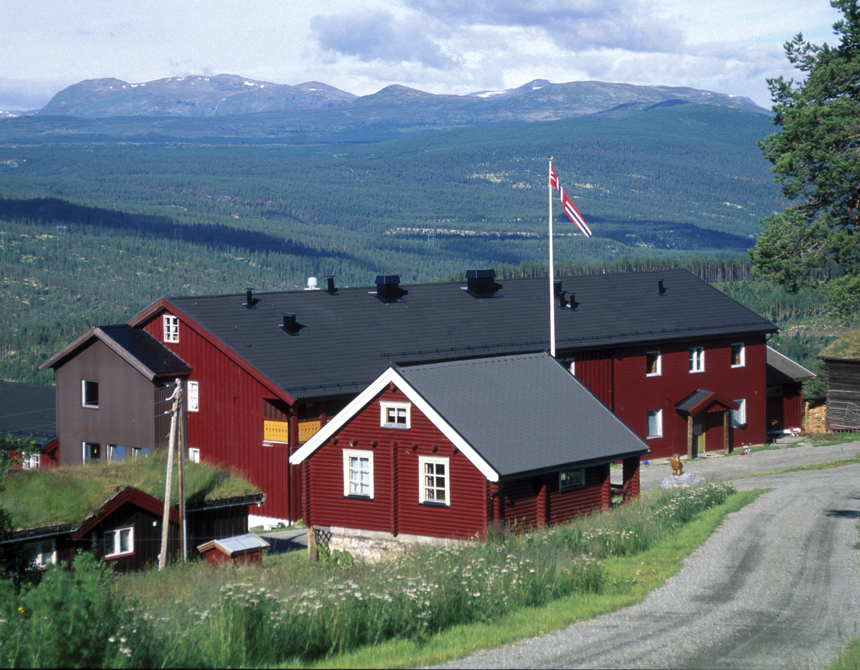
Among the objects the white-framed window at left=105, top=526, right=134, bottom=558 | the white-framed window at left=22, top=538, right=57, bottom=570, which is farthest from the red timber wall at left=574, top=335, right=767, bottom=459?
the white-framed window at left=22, top=538, right=57, bottom=570

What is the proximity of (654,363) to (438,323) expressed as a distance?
11013 millimetres

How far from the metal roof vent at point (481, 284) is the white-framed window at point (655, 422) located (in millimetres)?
8997

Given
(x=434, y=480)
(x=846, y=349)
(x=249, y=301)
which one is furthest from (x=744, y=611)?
(x=846, y=349)

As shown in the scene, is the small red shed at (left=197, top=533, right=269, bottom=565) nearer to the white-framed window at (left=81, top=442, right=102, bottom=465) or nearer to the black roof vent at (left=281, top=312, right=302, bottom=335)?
the black roof vent at (left=281, top=312, right=302, bottom=335)

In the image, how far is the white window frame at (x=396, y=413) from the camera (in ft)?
93.7

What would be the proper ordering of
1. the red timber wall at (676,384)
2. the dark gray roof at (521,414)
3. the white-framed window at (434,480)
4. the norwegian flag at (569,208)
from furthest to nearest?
1. the red timber wall at (676,384)
2. the norwegian flag at (569,208)
3. the white-framed window at (434,480)
4. the dark gray roof at (521,414)

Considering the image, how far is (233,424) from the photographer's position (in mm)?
39219

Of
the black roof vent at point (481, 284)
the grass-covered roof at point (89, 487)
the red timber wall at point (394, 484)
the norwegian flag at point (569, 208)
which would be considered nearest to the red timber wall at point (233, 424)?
the grass-covered roof at point (89, 487)

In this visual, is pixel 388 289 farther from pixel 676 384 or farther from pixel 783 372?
pixel 783 372

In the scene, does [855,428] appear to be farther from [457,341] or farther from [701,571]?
[701,571]

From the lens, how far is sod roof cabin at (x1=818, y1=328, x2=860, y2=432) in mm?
52062

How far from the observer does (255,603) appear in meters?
13.7

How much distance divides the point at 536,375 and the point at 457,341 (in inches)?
505

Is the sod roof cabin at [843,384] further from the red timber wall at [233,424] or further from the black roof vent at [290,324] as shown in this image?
the red timber wall at [233,424]
